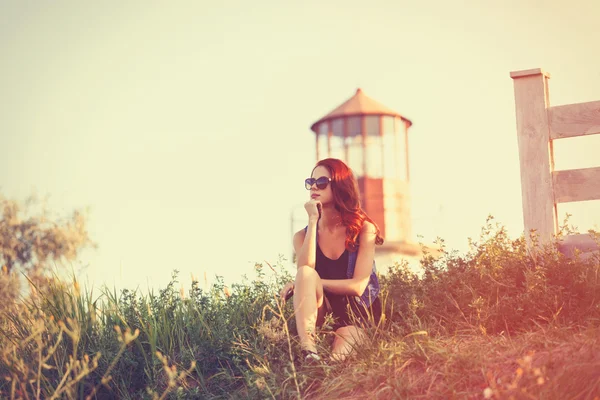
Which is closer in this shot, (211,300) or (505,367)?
(505,367)

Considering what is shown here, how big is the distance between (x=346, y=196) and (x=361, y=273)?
0.54 meters

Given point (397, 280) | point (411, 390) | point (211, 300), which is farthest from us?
point (397, 280)

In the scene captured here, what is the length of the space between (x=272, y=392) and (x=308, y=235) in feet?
3.29

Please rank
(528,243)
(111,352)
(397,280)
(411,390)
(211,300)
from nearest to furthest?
(411,390)
(111,352)
(211,300)
(397,280)
(528,243)

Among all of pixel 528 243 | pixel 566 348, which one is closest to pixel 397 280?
pixel 528 243

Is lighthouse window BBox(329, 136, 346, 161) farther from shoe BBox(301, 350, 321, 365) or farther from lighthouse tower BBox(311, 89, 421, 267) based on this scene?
shoe BBox(301, 350, 321, 365)

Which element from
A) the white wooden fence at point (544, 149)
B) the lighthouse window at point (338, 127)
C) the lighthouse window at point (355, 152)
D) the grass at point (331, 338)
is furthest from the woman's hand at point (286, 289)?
the lighthouse window at point (338, 127)

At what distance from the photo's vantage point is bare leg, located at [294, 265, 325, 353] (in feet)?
14.0

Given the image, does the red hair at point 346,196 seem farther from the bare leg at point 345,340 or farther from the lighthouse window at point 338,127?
the lighthouse window at point 338,127

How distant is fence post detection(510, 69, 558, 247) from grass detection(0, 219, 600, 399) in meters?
1.02

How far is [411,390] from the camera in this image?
354cm

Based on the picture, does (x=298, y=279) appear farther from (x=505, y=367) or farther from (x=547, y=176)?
(x=547, y=176)

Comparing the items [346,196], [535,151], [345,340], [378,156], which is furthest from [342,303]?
[378,156]

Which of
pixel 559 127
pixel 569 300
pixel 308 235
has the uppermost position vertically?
pixel 559 127
